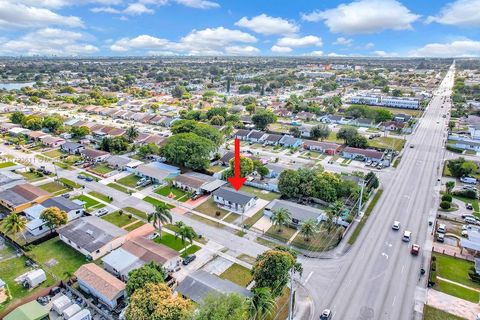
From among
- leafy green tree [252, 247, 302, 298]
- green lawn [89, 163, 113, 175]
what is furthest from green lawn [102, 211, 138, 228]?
leafy green tree [252, 247, 302, 298]

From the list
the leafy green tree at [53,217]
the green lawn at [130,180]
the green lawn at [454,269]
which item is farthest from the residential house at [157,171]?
the green lawn at [454,269]

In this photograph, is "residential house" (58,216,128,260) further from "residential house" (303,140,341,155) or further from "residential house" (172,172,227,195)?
"residential house" (303,140,341,155)

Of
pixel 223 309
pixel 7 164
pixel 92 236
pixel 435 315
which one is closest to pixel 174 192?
pixel 92 236

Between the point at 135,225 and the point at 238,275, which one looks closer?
the point at 238,275

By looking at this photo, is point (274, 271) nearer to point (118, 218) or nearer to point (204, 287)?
point (204, 287)

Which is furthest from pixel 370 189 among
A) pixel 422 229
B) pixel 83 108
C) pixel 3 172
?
pixel 83 108
